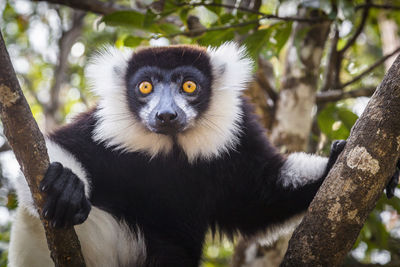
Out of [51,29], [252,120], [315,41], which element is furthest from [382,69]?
[51,29]

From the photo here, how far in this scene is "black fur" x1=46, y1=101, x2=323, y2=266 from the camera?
351 centimetres

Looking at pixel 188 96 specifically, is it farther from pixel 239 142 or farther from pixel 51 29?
pixel 51 29

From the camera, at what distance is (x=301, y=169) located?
12.0 feet

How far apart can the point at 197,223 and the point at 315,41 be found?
281 cm

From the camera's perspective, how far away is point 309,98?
5.06 meters

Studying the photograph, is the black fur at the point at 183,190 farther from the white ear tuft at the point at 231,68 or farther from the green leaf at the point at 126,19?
the green leaf at the point at 126,19

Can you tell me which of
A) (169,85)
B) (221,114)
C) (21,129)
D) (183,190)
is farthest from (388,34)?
(21,129)

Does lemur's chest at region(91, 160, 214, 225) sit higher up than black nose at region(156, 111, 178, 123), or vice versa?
black nose at region(156, 111, 178, 123)

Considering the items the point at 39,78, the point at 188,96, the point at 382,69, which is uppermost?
the point at 188,96

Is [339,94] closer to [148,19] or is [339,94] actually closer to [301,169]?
[301,169]

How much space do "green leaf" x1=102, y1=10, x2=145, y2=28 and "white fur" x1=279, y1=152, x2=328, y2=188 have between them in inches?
74.4

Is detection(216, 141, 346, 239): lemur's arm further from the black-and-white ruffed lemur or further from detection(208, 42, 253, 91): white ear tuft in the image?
detection(208, 42, 253, 91): white ear tuft

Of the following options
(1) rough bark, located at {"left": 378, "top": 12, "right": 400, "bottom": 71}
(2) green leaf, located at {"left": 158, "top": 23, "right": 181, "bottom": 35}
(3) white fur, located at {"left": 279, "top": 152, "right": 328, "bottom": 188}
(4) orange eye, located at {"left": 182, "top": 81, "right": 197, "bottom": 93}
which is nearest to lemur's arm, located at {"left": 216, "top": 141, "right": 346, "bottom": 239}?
(3) white fur, located at {"left": 279, "top": 152, "right": 328, "bottom": 188}

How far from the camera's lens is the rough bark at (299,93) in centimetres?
498
